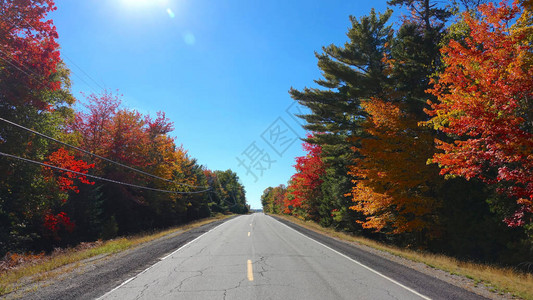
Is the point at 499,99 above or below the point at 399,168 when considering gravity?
above

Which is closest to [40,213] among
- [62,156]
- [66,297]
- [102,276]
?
[62,156]

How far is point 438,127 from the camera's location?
1171 centimetres

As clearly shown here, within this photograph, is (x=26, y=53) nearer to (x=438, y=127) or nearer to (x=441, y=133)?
(x=438, y=127)

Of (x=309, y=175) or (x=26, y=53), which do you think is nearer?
(x=26, y=53)

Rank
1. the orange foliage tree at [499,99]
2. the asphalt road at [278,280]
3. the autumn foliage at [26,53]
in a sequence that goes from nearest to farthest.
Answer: the asphalt road at [278,280] → the orange foliage tree at [499,99] → the autumn foliage at [26,53]

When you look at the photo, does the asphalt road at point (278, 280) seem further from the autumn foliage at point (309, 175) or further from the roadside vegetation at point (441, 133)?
the autumn foliage at point (309, 175)

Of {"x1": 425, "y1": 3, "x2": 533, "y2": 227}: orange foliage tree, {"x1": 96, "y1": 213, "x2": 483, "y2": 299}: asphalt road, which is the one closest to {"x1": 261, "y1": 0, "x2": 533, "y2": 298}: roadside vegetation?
{"x1": 425, "y1": 3, "x2": 533, "y2": 227}: orange foliage tree

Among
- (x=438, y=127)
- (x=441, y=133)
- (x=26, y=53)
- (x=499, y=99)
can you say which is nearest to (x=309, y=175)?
(x=441, y=133)

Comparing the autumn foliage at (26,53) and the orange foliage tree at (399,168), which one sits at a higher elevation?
the autumn foliage at (26,53)

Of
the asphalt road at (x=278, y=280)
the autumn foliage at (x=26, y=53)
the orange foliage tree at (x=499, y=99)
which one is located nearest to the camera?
the asphalt road at (x=278, y=280)

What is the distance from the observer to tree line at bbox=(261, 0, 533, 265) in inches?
335

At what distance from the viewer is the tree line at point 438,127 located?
8.51 metres

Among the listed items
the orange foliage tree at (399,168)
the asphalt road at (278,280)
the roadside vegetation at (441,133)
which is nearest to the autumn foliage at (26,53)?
the asphalt road at (278,280)

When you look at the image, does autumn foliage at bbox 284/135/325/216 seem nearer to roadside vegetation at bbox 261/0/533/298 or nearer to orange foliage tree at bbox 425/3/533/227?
roadside vegetation at bbox 261/0/533/298
